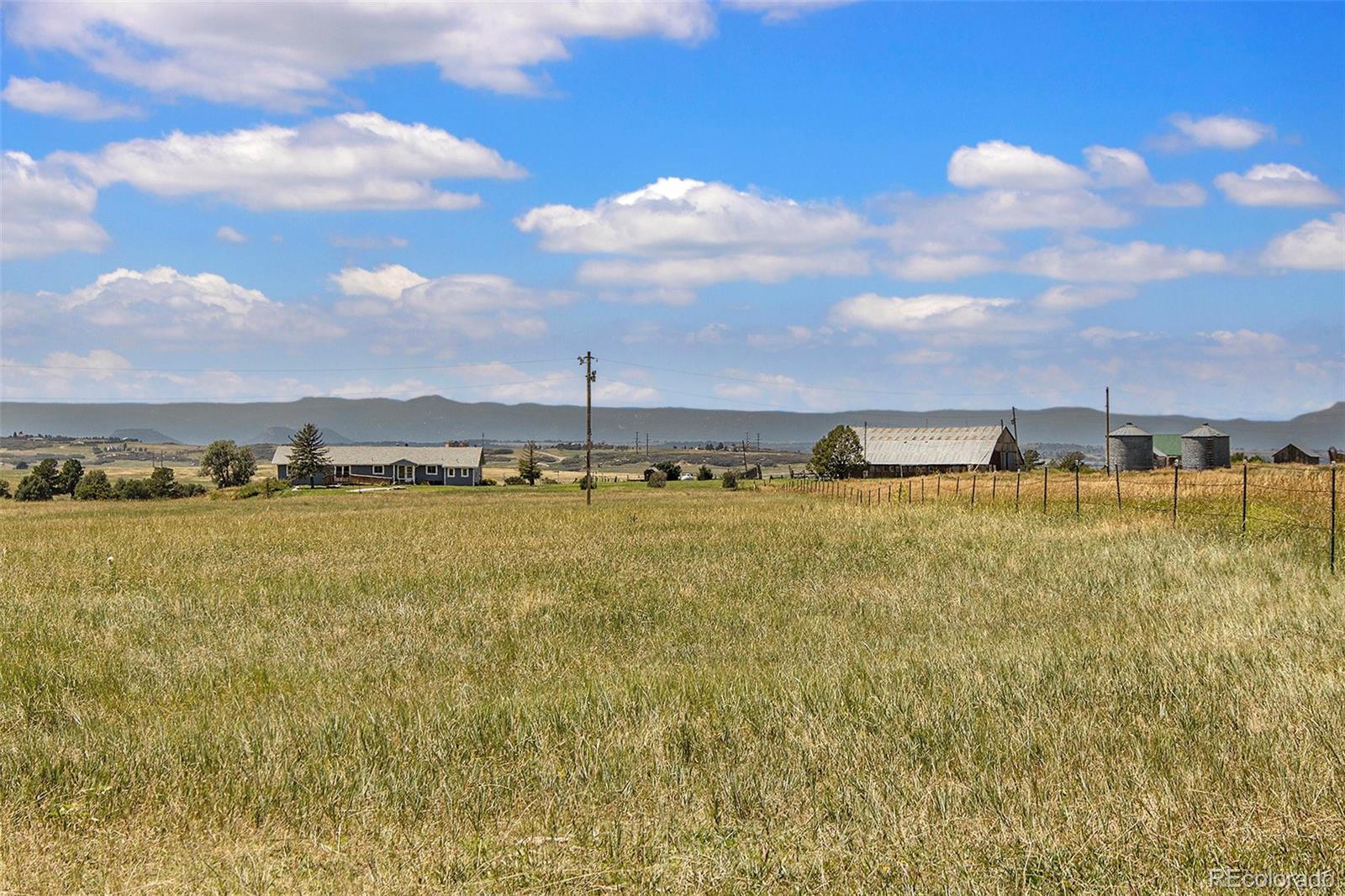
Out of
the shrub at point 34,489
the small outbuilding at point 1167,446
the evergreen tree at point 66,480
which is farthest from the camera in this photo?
the small outbuilding at point 1167,446

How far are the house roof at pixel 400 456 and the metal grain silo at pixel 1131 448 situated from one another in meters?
87.2

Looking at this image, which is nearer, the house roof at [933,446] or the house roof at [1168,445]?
the house roof at [1168,445]

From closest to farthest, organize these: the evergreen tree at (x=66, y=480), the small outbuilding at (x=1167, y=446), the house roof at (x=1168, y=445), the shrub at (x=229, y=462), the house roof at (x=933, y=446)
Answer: the evergreen tree at (x=66, y=480) → the small outbuilding at (x=1167, y=446) → the house roof at (x=1168, y=445) → the house roof at (x=933, y=446) → the shrub at (x=229, y=462)

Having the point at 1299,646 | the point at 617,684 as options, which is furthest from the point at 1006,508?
the point at 617,684

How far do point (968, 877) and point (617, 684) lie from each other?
5.42 m

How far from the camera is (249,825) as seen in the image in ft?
24.6

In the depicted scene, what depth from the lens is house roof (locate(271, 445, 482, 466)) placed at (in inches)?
5689

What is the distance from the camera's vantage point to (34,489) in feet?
289

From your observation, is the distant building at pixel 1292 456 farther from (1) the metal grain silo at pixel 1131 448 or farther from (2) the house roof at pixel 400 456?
(2) the house roof at pixel 400 456

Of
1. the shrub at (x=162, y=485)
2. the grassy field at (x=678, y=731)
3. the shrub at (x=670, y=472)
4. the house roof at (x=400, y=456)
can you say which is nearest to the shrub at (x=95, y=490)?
the shrub at (x=162, y=485)

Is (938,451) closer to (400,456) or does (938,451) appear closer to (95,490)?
(400,456)

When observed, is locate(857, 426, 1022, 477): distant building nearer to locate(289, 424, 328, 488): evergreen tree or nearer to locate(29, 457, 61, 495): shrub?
locate(289, 424, 328, 488): evergreen tree

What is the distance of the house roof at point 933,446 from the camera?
11956 centimetres

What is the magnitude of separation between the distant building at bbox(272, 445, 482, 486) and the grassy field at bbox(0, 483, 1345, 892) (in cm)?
12510
